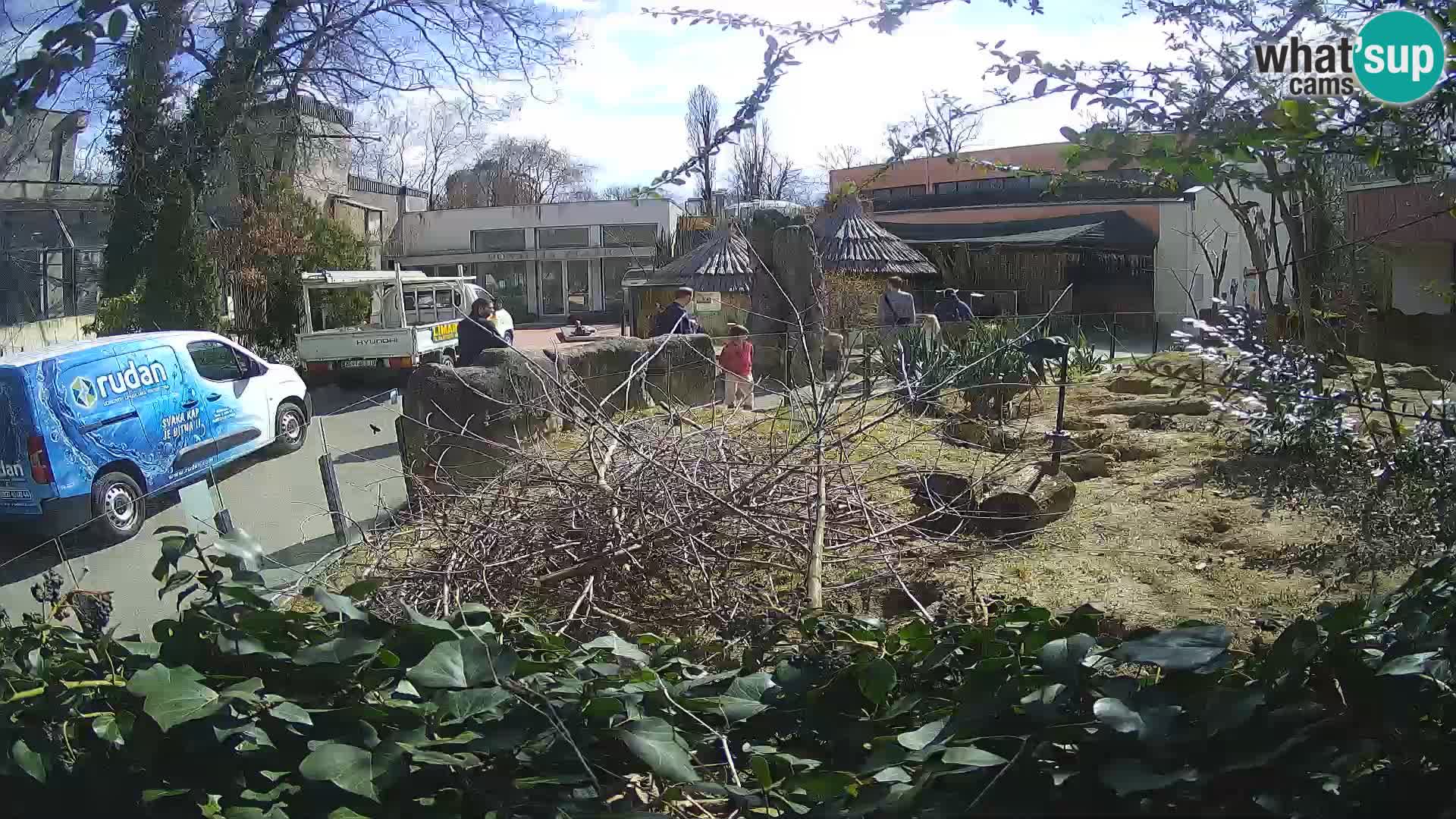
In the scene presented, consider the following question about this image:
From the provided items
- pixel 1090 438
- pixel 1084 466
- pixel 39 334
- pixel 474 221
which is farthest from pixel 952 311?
pixel 474 221

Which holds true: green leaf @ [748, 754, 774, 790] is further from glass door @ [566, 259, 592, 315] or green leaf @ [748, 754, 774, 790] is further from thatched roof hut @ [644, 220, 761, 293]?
glass door @ [566, 259, 592, 315]

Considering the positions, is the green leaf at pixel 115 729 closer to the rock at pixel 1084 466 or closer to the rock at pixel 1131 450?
the rock at pixel 1084 466

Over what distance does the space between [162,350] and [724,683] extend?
607cm

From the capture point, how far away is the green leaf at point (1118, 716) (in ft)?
5.74

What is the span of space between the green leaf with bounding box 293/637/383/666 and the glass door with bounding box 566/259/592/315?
2095 cm

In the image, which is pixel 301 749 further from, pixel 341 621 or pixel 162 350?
pixel 162 350

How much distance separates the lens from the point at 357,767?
1.95 m

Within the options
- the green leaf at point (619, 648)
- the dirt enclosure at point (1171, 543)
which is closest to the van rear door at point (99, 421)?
the green leaf at point (619, 648)

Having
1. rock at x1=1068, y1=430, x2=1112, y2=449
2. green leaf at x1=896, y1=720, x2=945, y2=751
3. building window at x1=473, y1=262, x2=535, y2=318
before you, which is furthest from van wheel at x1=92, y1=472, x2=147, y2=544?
building window at x1=473, y1=262, x2=535, y2=318

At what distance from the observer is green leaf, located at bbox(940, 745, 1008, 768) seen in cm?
173

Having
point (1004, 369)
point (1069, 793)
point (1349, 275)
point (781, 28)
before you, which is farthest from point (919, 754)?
point (1004, 369)

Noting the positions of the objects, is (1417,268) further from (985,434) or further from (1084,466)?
(1084,466)

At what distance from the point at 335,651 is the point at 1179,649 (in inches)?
62.5

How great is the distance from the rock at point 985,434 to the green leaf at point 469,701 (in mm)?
5205
